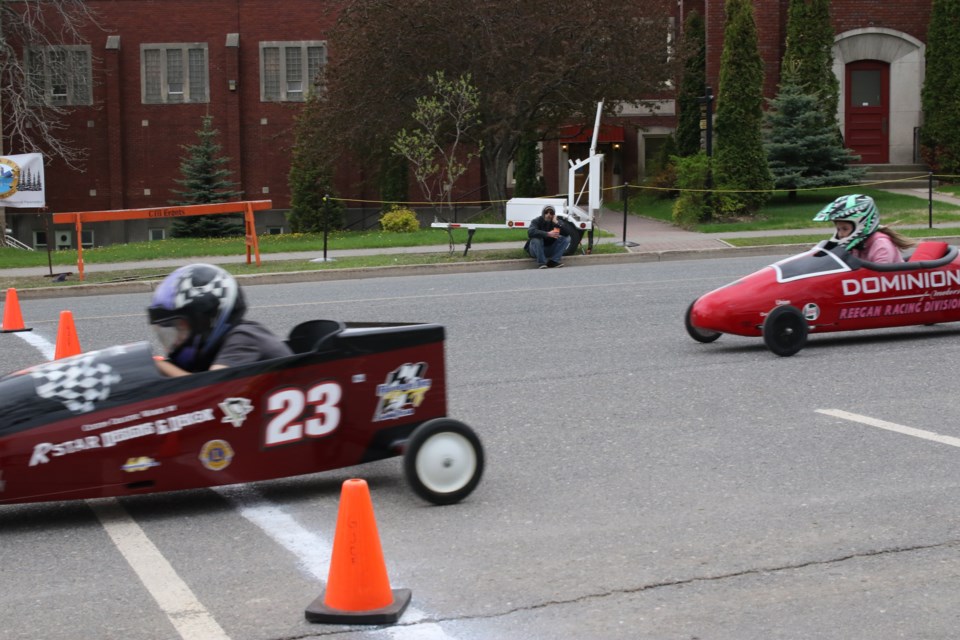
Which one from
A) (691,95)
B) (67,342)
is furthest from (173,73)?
(67,342)

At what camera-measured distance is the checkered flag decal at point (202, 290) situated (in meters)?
6.62

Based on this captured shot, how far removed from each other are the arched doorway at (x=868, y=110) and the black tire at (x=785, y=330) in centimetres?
2758

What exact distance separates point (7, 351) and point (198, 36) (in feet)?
119

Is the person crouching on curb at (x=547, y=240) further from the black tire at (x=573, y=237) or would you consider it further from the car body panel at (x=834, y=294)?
the car body panel at (x=834, y=294)

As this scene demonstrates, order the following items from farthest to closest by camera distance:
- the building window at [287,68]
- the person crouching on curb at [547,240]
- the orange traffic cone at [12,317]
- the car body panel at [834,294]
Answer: the building window at [287,68], the person crouching on curb at [547,240], the orange traffic cone at [12,317], the car body panel at [834,294]

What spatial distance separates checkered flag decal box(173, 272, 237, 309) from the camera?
21.7 feet

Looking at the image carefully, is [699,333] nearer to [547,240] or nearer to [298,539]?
[298,539]

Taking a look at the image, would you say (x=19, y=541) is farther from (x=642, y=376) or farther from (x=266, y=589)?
(x=642, y=376)

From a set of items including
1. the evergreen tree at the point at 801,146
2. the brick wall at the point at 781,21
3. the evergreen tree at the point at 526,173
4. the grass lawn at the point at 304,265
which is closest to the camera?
the grass lawn at the point at 304,265

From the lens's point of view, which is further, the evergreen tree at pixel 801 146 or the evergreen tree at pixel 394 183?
the evergreen tree at pixel 394 183

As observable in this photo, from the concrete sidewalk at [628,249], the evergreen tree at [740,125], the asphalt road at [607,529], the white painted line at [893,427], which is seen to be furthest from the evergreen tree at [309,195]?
the white painted line at [893,427]

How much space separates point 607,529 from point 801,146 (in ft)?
90.2

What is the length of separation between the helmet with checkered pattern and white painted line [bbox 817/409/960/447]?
4.31 m

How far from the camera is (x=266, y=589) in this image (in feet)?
17.7
